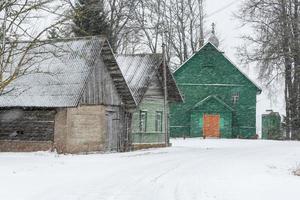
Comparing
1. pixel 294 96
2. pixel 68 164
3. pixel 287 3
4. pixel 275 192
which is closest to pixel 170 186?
pixel 275 192

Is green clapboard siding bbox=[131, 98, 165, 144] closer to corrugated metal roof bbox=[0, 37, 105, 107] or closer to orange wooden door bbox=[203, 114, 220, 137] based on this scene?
corrugated metal roof bbox=[0, 37, 105, 107]

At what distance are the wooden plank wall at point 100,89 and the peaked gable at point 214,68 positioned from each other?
72.4ft

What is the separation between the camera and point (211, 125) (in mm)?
52031

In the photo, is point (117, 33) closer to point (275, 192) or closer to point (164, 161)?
point (164, 161)

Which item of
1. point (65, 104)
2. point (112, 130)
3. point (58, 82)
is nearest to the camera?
point (65, 104)

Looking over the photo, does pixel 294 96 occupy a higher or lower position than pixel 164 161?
higher

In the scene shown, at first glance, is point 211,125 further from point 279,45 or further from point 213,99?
point 279,45

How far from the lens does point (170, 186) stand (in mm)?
14641

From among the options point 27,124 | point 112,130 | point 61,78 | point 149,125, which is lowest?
point 112,130

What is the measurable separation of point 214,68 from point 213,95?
2.48 metres

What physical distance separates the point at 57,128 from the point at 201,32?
3613 centimetres

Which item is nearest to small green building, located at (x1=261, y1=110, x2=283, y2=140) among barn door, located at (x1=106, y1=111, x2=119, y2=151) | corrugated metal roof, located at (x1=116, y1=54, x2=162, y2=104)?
corrugated metal roof, located at (x1=116, y1=54, x2=162, y2=104)

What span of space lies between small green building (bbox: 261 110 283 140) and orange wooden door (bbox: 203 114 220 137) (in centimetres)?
488

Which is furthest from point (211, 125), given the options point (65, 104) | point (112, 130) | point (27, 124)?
point (65, 104)
